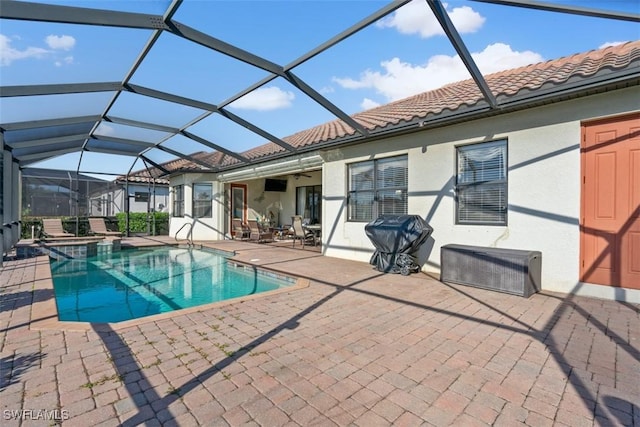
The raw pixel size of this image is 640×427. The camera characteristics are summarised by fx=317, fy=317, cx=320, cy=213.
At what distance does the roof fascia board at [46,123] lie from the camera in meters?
7.48

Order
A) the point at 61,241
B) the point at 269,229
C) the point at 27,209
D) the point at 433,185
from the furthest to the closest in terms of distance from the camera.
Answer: the point at 27,209 < the point at 269,229 < the point at 61,241 < the point at 433,185

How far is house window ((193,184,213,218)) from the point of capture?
48.7 feet

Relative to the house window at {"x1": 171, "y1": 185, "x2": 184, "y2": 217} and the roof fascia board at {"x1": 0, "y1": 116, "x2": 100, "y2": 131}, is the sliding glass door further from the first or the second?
the roof fascia board at {"x1": 0, "y1": 116, "x2": 100, "y2": 131}

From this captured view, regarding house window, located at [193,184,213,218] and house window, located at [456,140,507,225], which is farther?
house window, located at [193,184,213,218]

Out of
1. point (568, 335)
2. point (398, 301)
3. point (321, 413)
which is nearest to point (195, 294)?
point (398, 301)

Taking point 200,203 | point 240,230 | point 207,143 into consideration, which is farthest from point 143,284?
point 200,203

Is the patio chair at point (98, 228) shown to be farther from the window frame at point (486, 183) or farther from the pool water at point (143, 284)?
the window frame at point (486, 183)

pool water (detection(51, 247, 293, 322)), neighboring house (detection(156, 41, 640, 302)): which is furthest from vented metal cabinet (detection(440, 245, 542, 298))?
pool water (detection(51, 247, 293, 322))

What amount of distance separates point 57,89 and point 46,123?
271 cm

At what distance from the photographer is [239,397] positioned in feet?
7.70

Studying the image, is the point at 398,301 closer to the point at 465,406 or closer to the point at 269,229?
the point at 465,406

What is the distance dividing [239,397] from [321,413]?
2.07ft

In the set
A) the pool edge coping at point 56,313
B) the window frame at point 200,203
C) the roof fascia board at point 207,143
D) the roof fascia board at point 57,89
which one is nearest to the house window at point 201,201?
the window frame at point 200,203

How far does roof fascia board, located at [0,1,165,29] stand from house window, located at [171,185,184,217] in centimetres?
1157
